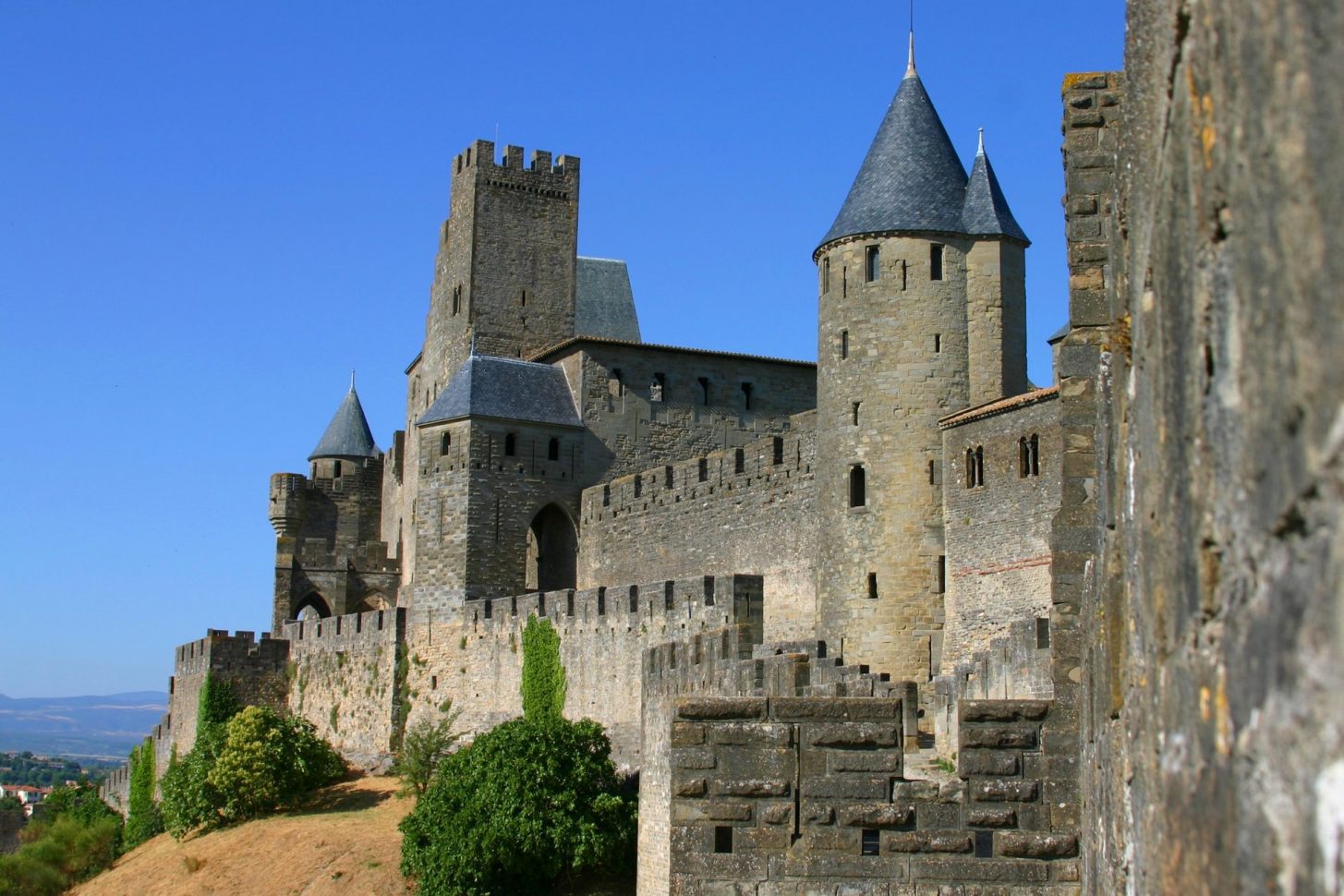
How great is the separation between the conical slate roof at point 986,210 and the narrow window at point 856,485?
4.58 m

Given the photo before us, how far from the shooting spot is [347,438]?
60188 mm

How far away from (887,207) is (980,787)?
2387cm

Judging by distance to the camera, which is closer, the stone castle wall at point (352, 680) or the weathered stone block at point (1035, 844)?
the weathered stone block at point (1035, 844)

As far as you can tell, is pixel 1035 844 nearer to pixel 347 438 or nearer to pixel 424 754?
pixel 424 754

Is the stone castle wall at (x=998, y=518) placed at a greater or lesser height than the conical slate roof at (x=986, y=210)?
lesser

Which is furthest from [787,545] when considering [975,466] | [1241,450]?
[1241,450]

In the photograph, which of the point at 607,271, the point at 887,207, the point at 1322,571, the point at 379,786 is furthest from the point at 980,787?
the point at 607,271

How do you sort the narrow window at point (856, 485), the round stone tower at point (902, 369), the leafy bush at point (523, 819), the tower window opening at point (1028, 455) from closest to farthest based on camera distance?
the tower window opening at point (1028, 455)
the leafy bush at point (523, 819)
the round stone tower at point (902, 369)
the narrow window at point (856, 485)

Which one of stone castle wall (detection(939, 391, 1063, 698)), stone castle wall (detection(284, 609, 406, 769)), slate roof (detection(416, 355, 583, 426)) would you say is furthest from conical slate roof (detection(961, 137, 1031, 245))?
stone castle wall (detection(284, 609, 406, 769))

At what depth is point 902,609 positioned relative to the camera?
2972 cm

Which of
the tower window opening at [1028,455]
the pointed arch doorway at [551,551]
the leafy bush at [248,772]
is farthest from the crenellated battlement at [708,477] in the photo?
the leafy bush at [248,772]

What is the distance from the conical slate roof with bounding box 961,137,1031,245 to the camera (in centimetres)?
3106

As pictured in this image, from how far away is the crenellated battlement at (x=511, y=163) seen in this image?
161 ft

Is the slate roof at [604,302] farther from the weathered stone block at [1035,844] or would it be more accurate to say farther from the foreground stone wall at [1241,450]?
the foreground stone wall at [1241,450]
